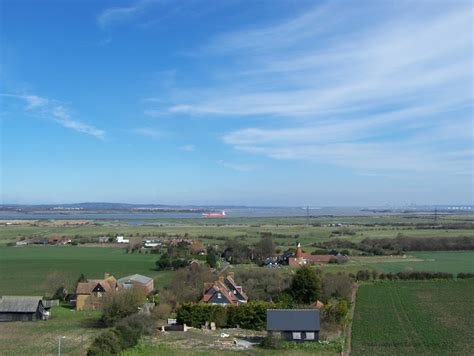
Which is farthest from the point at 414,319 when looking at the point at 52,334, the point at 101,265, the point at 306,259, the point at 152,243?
the point at 152,243

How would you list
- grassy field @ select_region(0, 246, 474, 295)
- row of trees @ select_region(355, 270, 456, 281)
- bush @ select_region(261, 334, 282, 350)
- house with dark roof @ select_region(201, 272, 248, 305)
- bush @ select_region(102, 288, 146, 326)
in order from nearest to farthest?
1. bush @ select_region(261, 334, 282, 350)
2. bush @ select_region(102, 288, 146, 326)
3. house with dark roof @ select_region(201, 272, 248, 305)
4. grassy field @ select_region(0, 246, 474, 295)
5. row of trees @ select_region(355, 270, 456, 281)

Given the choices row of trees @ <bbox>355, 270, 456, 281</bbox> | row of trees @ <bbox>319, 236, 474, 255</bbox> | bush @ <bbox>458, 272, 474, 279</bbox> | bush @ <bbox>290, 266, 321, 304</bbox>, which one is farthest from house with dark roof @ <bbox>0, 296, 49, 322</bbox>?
row of trees @ <bbox>319, 236, 474, 255</bbox>

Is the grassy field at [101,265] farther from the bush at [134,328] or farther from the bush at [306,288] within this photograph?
the bush at [134,328]

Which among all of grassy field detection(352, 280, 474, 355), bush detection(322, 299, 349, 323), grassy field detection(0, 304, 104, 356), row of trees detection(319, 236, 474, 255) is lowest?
grassy field detection(0, 304, 104, 356)

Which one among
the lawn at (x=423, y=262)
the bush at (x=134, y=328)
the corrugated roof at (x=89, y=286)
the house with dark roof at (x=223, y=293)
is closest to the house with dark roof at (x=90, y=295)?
the corrugated roof at (x=89, y=286)

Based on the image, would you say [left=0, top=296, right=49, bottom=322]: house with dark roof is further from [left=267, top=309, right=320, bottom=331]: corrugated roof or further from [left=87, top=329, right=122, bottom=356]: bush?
[left=267, top=309, right=320, bottom=331]: corrugated roof

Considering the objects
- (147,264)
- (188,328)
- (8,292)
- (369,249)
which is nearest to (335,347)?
(188,328)

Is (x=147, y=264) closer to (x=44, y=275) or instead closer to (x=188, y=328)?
(x=44, y=275)

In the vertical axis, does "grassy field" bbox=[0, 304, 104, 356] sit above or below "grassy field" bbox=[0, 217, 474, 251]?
below
